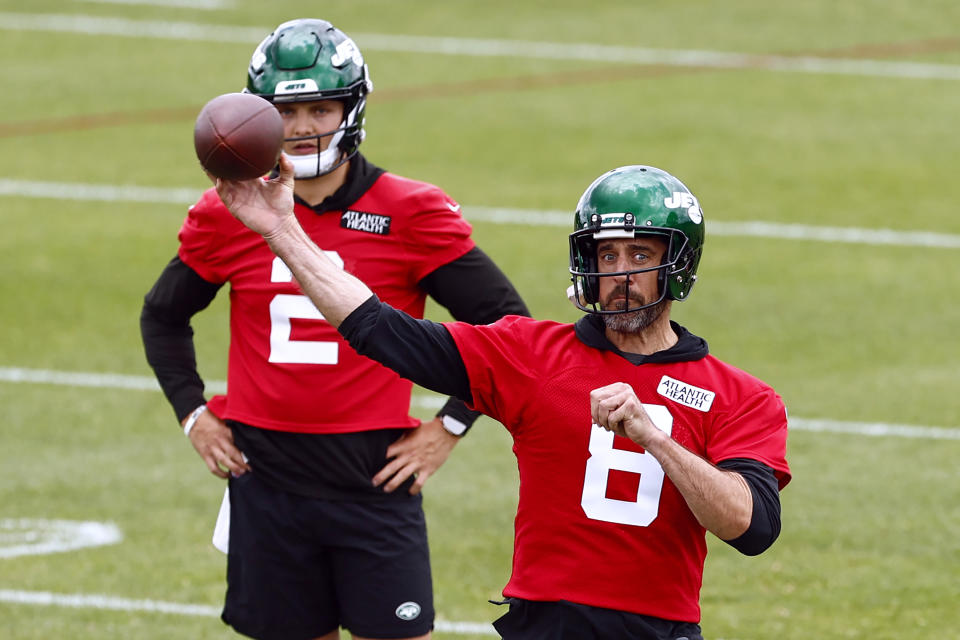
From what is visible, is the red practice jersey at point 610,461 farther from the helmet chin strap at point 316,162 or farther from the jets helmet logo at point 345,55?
the jets helmet logo at point 345,55

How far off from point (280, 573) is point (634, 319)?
5.98 ft

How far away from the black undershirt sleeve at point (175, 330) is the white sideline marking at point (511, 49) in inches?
511

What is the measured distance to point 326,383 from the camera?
5.55m

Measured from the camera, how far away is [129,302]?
12.5 metres

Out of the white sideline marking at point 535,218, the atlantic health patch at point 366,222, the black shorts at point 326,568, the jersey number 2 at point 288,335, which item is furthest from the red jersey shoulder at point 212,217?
the white sideline marking at point 535,218

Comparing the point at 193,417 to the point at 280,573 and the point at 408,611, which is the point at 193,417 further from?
the point at 408,611

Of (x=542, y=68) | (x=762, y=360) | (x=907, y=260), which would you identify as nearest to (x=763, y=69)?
(x=542, y=68)

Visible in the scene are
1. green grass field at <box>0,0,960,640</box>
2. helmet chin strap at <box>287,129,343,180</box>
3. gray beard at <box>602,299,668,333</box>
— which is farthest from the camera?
green grass field at <box>0,0,960,640</box>

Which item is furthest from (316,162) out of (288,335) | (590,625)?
(590,625)

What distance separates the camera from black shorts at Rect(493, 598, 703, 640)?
4.45 meters

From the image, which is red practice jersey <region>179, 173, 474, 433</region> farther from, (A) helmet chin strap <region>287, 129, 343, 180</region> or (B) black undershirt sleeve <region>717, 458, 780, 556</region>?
(B) black undershirt sleeve <region>717, 458, 780, 556</region>

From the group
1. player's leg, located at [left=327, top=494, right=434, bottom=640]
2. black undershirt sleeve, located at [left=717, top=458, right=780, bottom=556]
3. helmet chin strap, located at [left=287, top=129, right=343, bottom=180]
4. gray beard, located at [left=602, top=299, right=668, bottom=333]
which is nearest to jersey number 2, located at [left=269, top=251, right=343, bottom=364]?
helmet chin strap, located at [left=287, top=129, right=343, bottom=180]

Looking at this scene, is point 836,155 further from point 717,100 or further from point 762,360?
point 762,360

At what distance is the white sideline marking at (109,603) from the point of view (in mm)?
7727
